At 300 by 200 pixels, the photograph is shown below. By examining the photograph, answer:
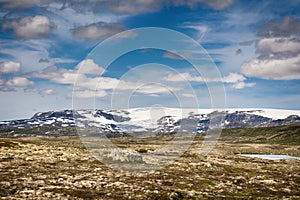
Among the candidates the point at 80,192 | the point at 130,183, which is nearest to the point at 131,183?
the point at 130,183

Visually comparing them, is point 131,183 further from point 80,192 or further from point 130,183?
point 80,192

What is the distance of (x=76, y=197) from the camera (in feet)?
125

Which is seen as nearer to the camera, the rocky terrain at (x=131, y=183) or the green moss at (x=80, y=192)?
the green moss at (x=80, y=192)

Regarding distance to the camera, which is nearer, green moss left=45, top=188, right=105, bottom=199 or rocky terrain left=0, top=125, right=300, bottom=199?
green moss left=45, top=188, right=105, bottom=199

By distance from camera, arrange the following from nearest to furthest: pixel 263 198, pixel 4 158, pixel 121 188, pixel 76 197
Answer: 1. pixel 76 197
2. pixel 263 198
3. pixel 121 188
4. pixel 4 158

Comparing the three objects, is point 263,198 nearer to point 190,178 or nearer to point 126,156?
point 190,178

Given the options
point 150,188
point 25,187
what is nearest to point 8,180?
point 25,187

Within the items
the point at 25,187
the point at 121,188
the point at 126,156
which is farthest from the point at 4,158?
the point at 121,188

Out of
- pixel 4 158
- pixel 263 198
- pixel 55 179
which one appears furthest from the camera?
pixel 4 158

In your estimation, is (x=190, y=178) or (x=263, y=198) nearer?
(x=263, y=198)

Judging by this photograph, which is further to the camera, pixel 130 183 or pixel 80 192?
pixel 130 183

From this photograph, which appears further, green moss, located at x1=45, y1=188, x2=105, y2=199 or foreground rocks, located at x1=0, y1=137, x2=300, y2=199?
foreground rocks, located at x1=0, y1=137, x2=300, y2=199

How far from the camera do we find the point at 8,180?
45875mm

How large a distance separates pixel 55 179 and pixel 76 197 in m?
12.0
